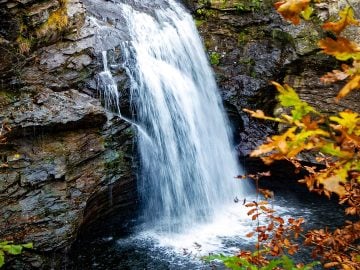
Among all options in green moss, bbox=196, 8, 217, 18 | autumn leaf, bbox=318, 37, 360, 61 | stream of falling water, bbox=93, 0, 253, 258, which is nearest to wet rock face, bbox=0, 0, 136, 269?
stream of falling water, bbox=93, 0, 253, 258

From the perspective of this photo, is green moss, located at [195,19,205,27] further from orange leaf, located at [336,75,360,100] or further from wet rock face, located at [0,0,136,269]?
orange leaf, located at [336,75,360,100]

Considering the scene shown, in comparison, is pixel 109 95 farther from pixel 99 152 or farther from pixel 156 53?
pixel 156 53

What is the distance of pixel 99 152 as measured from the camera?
5520mm

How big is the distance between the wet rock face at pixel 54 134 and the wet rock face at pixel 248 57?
2.79 m

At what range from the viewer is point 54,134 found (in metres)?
5.28

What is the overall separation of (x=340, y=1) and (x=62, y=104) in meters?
5.82

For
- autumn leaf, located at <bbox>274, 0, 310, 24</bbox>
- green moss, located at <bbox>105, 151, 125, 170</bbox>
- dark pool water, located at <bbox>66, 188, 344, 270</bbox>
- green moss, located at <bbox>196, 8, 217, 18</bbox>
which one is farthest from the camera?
green moss, located at <bbox>196, 8, 217, 18</bbox>

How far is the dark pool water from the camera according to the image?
5.26m

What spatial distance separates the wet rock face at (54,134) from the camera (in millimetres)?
4781

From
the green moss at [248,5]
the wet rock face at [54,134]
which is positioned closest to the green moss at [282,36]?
the green moss at [248,5]

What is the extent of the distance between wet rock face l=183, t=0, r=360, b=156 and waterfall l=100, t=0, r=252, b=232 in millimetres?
471

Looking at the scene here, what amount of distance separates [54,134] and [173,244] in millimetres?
2426

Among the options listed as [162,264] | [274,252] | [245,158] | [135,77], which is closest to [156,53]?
[135,77]

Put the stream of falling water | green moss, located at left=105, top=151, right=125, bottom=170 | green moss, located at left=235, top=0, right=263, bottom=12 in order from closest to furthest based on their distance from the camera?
green moss, located at left=105, top=151, right=125, bottom=170, the stream of falling water, green moss, located at left=235, top=0, right=263, bottom=12
